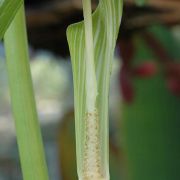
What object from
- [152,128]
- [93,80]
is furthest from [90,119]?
[152,128]

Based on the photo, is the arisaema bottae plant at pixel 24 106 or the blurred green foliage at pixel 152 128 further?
the blurred green foliage at pixel 152 128

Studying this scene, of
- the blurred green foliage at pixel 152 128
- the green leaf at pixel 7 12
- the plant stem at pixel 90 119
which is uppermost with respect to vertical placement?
the green leaf at pixel 7 12

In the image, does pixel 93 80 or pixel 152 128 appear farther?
pixel 152 128

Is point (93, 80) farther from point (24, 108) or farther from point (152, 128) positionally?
point (152, 128)

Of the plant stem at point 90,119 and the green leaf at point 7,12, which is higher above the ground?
the green leaf at point 7,12

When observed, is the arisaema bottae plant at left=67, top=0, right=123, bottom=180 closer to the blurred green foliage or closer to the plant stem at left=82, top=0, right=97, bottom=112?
the plant stem at left=82, top=0, right=97, bottom=112

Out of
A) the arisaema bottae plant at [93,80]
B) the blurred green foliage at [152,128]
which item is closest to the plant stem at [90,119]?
the arisaema bottae plant at [93,80]

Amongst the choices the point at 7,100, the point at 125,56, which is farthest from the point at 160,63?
the point at 7,100

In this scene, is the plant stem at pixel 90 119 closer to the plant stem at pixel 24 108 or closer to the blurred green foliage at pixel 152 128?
the plant stem at pixel 24 108
